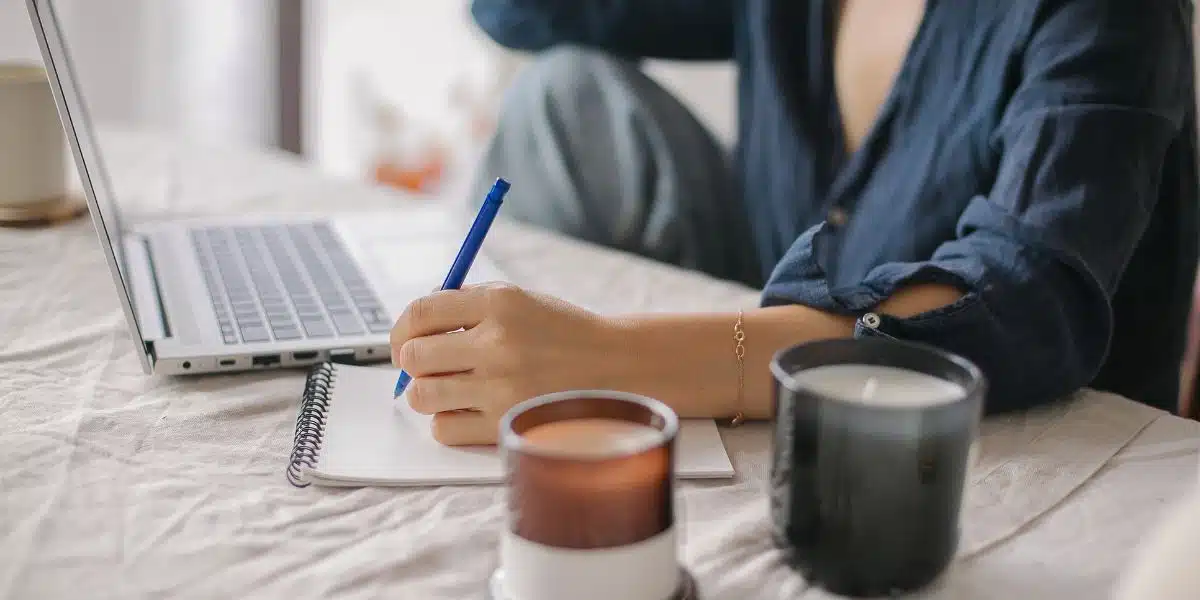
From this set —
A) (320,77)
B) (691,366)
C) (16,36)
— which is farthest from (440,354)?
(320,77)

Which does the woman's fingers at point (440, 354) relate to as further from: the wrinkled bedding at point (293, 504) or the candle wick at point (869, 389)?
the candle wick at point (869, 389)

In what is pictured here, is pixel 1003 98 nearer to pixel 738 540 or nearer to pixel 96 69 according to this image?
pixel 738 540

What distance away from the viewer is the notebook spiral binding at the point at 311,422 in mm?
584

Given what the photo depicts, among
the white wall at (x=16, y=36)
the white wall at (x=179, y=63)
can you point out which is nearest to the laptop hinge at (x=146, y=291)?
the white wall at (x=16, y=36)

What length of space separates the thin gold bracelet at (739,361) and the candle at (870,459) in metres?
0.17

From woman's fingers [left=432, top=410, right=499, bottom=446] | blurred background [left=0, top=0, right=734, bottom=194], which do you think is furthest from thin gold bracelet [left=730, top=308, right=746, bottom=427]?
blurred background [left=0, top=0, right=734, bottom=194]

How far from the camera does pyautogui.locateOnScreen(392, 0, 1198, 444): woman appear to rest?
0.65 metres

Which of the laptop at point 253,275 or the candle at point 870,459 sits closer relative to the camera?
the candle at point 870,459

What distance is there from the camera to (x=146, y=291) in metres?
0.83

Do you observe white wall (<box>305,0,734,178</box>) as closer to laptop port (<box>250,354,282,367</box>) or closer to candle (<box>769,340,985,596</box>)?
laptop port (<box>250,354,282,367</box>)

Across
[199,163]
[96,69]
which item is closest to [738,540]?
[199,163]

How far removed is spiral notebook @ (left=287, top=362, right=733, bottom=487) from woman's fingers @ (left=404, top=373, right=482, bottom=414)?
0.08 ft

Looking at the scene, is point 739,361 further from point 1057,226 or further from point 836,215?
point 836,215

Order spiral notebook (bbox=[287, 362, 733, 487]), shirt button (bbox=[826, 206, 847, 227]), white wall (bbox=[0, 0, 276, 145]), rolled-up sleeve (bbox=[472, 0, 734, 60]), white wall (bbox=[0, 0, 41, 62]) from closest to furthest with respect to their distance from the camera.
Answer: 1. spiral notebook (bbox=[287, 362, 733, 487])
2. shirt button (bbox=[826, 206, 847, 227])
3. rolled-up sleeve (bbox=[472, 0, 734, 60])
4. white wall (bbox=[0, 0, 41, 62])
5. white wall (bbox=[0, 0, 276, 145])
